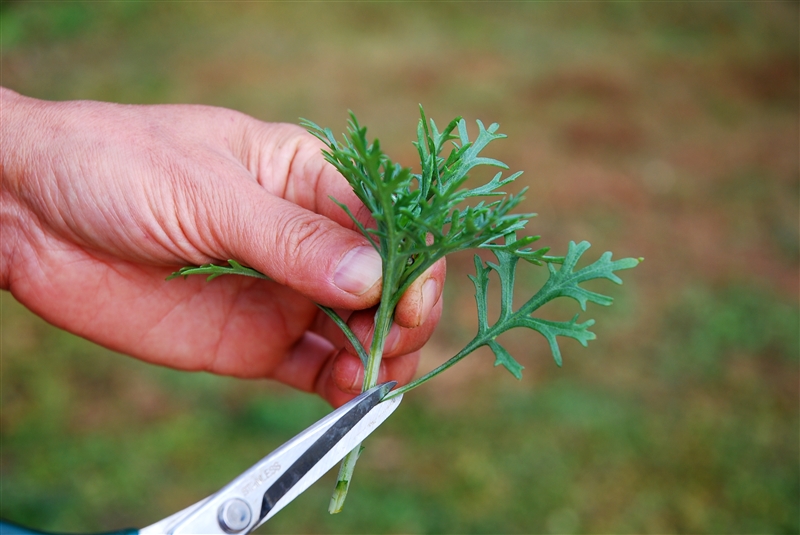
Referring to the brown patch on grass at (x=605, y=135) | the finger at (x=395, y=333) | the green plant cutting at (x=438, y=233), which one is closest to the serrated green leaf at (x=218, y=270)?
the green plant cutting at (x=438, y=233)

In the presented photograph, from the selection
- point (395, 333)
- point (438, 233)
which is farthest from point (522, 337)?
point (438, 233)

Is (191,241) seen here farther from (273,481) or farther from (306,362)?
(306,362)

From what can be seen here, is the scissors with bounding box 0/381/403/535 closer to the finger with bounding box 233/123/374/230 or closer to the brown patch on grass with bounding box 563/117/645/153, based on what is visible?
the finger with bounding box 233/123/374/230

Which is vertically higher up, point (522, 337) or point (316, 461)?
point (316, 461)

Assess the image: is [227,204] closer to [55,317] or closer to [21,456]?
[55,317]

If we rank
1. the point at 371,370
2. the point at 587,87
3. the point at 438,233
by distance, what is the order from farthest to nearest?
1. the point at 587,87
2. the point at 371,370
3. the point at 438,233

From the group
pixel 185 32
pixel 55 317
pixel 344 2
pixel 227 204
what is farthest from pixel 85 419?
pixel 344 2

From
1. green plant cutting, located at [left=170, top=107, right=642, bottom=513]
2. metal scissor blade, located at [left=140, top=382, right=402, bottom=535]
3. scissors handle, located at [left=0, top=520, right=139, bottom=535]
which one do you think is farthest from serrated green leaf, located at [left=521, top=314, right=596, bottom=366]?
scissors handle, located at [left=0, top=520, right=139, bottom=535]
